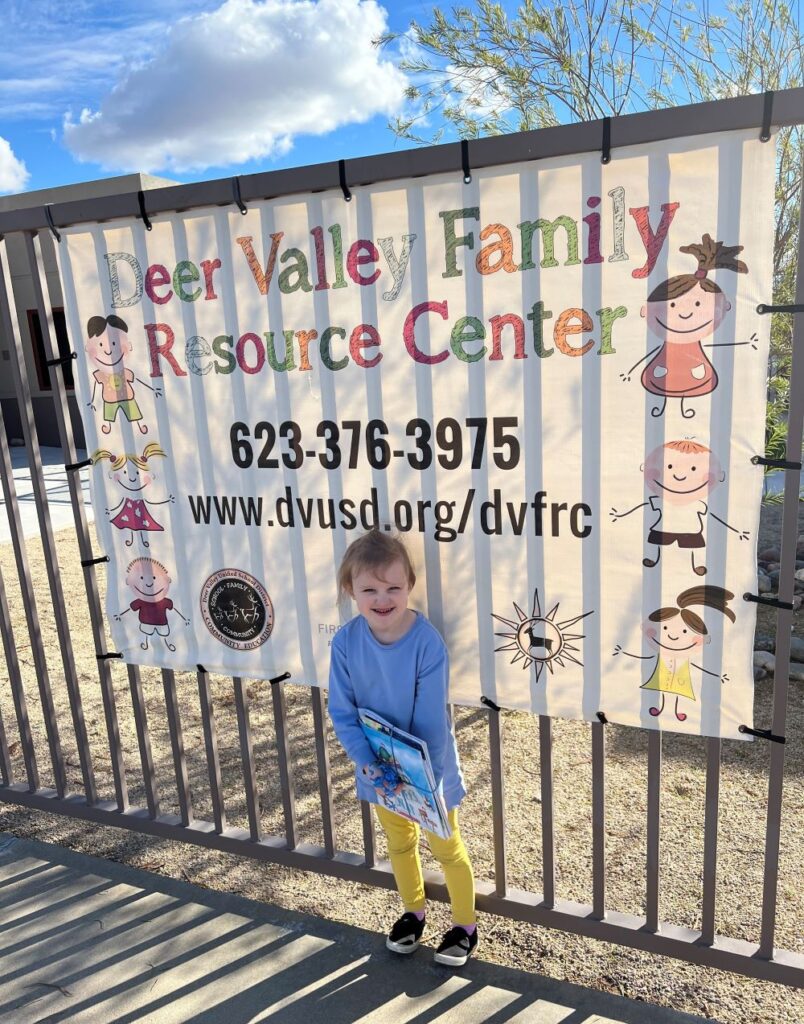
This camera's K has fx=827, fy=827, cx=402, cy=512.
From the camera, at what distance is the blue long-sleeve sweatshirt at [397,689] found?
2359mm

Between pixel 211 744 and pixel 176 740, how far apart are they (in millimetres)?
167

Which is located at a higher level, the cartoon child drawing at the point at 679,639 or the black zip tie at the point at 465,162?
the black zip tie at the point at 465,162

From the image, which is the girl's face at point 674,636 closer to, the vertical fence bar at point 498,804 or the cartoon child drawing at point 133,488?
the vertical fence bar at point 498,804

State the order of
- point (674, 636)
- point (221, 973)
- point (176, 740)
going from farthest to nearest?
point (176, 740) → point (221, 973) → point (674, 636)

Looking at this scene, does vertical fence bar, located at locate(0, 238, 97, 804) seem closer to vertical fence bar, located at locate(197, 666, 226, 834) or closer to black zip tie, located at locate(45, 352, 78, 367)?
black zip tie, located at locate(45, 352, 78, 367)

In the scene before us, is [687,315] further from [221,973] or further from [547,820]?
[221,973]

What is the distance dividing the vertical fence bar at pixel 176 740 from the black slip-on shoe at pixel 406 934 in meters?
0.93

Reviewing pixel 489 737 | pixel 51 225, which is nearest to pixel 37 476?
pixel 51 225

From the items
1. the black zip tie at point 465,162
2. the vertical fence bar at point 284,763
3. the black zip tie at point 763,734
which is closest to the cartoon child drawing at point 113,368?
the vertical fence bar at point 284,763

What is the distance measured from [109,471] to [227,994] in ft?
5.56

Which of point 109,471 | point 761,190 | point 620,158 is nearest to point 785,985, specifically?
point 761,190

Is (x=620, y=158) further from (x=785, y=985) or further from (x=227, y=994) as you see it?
(x=227, y=994)

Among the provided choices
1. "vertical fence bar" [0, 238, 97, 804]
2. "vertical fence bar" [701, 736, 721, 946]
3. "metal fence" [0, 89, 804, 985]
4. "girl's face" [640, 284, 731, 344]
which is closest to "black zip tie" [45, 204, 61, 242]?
"metal fence" [0, 89, 804, 985]

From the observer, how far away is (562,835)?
10.7ft
